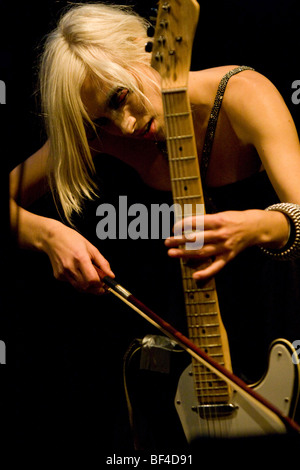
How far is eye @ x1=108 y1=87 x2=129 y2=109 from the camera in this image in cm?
113

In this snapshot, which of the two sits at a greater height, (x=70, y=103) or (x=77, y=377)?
(x=70, y=103)

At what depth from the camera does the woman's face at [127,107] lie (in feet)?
3.77

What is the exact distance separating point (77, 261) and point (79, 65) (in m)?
0.41

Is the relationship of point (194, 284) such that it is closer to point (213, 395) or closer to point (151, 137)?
point (213, 395)

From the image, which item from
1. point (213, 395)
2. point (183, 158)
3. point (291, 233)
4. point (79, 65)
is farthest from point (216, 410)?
point (79, 65)

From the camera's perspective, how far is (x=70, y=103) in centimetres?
116

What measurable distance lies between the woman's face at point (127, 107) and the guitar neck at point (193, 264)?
0.63 feet

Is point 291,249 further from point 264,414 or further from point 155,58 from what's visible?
point 155,58

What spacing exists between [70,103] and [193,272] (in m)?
0.46

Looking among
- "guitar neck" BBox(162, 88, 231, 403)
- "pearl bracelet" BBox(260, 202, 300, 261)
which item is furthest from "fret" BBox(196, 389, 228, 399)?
"pearl bracelet" BBox(260, 202, 300, 261)

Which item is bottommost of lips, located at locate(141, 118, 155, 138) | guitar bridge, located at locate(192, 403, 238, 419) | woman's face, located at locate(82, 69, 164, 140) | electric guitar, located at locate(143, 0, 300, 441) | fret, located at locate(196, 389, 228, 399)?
guitar bridge, located at locate(192, 403, 238, 419)

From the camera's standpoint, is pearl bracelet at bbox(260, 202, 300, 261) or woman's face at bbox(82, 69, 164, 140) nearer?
pearl bracelet at bbox(260, 202, 300, 261)

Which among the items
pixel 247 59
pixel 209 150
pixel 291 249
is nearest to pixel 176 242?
pixel 291 249

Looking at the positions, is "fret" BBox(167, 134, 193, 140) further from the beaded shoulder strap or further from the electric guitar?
the beaded shoulder strap
